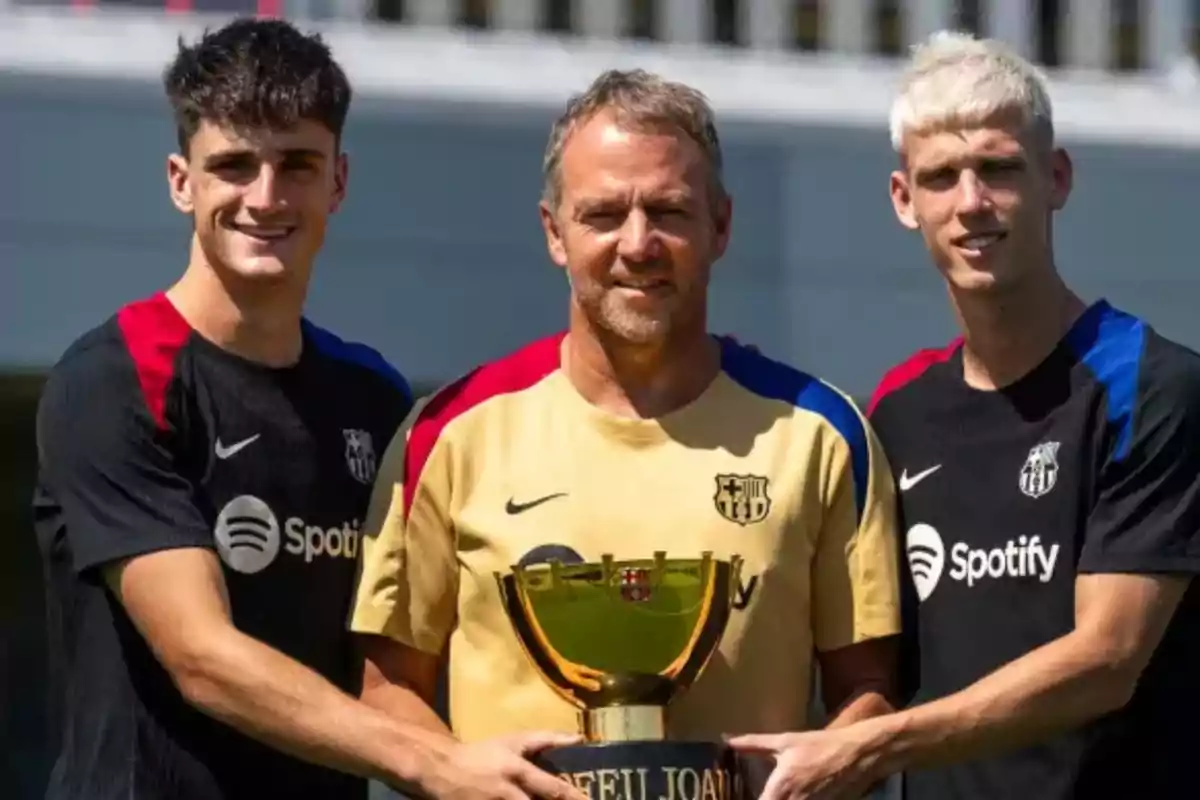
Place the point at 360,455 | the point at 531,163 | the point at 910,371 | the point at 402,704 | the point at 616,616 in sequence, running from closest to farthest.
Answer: the point at 616,616
the point at 402,704
the point at 360,455
the point at 910,371
the point at 531,163

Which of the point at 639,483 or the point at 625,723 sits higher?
the point at 639,483

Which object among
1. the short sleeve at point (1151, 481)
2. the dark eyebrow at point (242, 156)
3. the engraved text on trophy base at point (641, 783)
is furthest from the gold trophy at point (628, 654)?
the dark eyebrow at point (242, 156)

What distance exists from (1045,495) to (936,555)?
174 millimetres

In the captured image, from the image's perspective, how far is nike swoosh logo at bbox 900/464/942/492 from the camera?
3.91 m

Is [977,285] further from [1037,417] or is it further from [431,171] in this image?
[431,171]

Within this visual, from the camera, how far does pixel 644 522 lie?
3.68 meters

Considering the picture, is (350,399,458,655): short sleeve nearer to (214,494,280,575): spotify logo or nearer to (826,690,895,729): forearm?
(214,494,280,575): spotify logo

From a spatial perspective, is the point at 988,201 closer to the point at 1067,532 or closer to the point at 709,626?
the point at 1067,532

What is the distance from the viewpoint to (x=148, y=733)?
3.81 m

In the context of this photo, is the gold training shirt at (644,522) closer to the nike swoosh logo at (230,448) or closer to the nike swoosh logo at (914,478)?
the nike swoosh logo at (914,478)

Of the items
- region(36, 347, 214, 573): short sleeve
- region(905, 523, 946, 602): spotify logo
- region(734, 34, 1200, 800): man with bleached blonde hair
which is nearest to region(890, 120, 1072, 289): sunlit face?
region(734, 34, 1200, 800): man with bleached blonde hair

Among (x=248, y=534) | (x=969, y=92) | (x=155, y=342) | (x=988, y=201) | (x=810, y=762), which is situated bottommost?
(x=810, y=762)

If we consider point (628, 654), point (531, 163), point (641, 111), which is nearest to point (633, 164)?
point (641, 111)

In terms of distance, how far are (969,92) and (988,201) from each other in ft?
0.51
